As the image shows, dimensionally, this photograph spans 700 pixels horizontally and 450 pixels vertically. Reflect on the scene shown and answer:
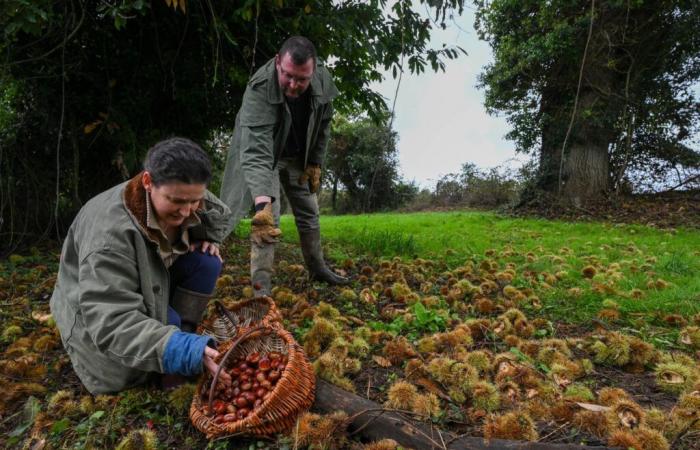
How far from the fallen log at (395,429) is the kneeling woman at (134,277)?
1.81 feet

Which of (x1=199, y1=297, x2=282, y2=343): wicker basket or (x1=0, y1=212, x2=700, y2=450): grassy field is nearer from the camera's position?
(x1=0, y1=212, x2=700, y2=450): grassy field

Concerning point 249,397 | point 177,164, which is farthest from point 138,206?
point 249,397

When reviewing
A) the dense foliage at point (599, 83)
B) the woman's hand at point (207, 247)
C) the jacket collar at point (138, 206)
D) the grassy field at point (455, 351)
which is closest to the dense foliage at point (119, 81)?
the grassy field at point (455, 351)

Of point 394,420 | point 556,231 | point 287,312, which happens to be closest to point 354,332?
point 287,312

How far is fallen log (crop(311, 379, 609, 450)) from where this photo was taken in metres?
1.65

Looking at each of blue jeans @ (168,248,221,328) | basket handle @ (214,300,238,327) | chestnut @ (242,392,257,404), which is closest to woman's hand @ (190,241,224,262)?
blue jeans @ (168,248,221,328)

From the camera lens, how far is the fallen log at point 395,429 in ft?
5.41

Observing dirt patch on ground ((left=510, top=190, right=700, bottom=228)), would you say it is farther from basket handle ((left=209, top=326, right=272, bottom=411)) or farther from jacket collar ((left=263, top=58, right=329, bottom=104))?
basket handle ((left=209, top=326, right=272, bottom=411))

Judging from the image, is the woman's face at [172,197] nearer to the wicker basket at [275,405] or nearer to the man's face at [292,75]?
the wicker basket at [275,405]

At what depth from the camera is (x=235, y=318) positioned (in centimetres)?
255

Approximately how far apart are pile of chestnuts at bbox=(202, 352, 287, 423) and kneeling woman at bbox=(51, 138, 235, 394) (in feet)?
0.68

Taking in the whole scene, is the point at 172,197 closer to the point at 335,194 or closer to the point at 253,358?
the point at 253,358

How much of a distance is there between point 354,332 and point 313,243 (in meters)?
1.26

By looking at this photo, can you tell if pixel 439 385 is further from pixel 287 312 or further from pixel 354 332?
pixel 287 312
